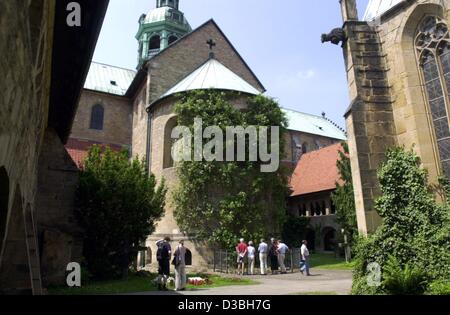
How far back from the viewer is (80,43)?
677 cm

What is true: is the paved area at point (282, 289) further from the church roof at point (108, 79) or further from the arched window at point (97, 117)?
the church roof at point (108, 79)

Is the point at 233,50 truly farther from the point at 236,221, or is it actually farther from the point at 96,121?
the point at 236,221

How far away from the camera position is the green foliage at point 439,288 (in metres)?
6.16

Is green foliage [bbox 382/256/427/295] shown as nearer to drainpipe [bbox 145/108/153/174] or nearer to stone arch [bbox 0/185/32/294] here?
stone arch [bbox 0/185/32/294]

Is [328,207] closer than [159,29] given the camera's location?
Yes

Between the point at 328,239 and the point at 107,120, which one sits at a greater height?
the point at 107,120

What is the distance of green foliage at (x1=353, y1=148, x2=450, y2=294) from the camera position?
693cm

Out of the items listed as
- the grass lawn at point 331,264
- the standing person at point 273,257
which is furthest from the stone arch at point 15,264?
the standing person at point 273,257

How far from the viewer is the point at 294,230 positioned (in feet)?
91.0

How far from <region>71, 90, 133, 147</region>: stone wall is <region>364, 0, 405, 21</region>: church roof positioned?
2279 cm

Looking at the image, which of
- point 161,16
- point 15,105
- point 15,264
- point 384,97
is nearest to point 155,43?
point 161,16

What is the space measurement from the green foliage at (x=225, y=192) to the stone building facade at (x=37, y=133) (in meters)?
6.66

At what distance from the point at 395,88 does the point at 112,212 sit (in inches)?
408

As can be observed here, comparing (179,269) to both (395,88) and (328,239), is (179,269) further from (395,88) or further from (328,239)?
(328,239)
